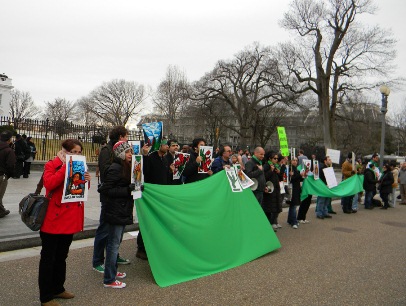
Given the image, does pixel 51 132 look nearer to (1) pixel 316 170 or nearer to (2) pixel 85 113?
(1) pixel 316 170

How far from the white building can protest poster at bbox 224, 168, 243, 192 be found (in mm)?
68831

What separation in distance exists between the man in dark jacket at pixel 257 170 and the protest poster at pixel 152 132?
9.14 ft

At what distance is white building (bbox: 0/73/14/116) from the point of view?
217ft

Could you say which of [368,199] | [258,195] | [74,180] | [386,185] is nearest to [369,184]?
[368,199]

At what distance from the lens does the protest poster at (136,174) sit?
446 centimetres

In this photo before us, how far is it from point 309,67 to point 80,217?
1309 inches

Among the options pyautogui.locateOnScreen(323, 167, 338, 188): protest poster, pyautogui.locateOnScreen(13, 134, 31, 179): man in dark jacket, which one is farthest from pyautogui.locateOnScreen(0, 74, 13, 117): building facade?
pyautogui.locateOnScreen(323, 167, 338, 188): protest poster

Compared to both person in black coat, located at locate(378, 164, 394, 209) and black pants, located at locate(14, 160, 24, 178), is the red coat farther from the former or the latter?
person in black coat, located at locate(378, 164, 394, 209)

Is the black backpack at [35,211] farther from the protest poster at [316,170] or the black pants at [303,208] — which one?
the protest poster at [316,170]

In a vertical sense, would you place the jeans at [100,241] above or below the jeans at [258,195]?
below

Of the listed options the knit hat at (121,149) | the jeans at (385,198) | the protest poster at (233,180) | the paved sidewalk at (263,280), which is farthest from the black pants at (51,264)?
the jeans at (385,198)

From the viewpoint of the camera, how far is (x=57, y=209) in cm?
398

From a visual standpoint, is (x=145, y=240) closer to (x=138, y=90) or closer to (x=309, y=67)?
(x=309, y=67)

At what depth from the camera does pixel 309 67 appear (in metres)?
34.3
